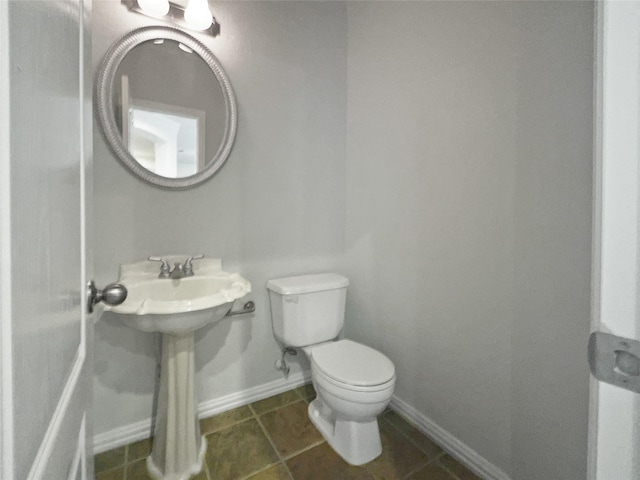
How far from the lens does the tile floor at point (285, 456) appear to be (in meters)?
1.15

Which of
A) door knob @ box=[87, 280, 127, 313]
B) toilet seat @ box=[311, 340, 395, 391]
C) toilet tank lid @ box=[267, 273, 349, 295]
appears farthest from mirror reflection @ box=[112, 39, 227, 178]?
toilet seat @ box=[311, 340, 395, 391]

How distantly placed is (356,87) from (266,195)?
916mm

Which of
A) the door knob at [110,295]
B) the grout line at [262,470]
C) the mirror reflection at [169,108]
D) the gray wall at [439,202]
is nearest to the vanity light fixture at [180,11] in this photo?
the mirror reflection at [169,108]

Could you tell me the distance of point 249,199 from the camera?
4.92 feet

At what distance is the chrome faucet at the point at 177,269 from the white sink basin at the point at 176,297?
0.02 metres

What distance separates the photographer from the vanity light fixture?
117 centimetres

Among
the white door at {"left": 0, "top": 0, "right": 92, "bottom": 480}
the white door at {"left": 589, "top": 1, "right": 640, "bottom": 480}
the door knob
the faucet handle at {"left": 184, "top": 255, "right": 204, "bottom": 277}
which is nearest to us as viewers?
the white door at {"left": 0, "top": 0, "right": 92, "bottom": 480}

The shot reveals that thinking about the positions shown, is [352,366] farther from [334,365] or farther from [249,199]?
[249,199]

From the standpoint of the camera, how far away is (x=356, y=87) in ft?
5.69

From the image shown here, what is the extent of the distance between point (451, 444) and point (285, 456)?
761mm

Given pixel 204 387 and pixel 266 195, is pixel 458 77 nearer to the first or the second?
pixel 266 195

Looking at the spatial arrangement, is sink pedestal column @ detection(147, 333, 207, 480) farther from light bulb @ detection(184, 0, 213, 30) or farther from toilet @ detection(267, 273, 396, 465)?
light bulb @ detection(184, 0, 213, 30)

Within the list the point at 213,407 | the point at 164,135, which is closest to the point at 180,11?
the point at 164,135

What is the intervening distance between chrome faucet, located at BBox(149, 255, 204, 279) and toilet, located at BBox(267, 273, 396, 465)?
0.43 m
